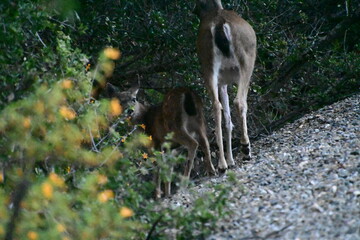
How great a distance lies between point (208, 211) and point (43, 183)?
1479 mm

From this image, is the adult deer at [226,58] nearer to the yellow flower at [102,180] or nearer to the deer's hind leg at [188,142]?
the deer's hind leg at [188,142]

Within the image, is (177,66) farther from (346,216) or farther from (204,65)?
(346,216)

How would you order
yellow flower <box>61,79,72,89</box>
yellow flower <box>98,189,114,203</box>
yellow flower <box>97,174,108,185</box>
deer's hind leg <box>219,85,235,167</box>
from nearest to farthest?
yellow flower <box>98,189,114,203</box> < yellow flower <box>97,174,108,185</box> < yellow flower <box>61,79,72,89</box> < deer's hind leg <box>219,85,235,167</box>

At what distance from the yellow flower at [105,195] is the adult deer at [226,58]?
130 inches

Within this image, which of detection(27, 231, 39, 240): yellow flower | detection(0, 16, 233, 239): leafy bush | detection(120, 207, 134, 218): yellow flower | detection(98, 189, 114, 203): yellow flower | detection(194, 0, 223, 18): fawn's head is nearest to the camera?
detection(27, 231, 39, 240): yellow flower

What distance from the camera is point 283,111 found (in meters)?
12.9

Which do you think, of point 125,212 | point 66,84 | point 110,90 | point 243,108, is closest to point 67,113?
point 66,84

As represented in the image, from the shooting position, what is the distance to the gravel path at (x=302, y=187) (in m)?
5.89

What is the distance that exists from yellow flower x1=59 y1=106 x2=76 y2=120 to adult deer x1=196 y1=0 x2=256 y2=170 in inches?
116

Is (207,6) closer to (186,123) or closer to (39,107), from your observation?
(186,123)

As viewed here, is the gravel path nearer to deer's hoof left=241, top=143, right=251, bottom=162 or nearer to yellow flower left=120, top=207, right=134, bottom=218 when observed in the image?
deer's hoof left=241, top=143, right=251, bottom=162

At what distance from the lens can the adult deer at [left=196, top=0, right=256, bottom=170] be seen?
31.2ft

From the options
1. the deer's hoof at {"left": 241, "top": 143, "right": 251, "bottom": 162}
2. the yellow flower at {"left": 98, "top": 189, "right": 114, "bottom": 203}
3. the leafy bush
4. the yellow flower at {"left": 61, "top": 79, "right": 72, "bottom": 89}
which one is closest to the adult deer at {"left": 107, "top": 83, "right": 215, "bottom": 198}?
the deer's hoof at {"left": 241, "top": 143, "right": 251, "bottom": 162}

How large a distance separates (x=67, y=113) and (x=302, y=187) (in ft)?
7.28
